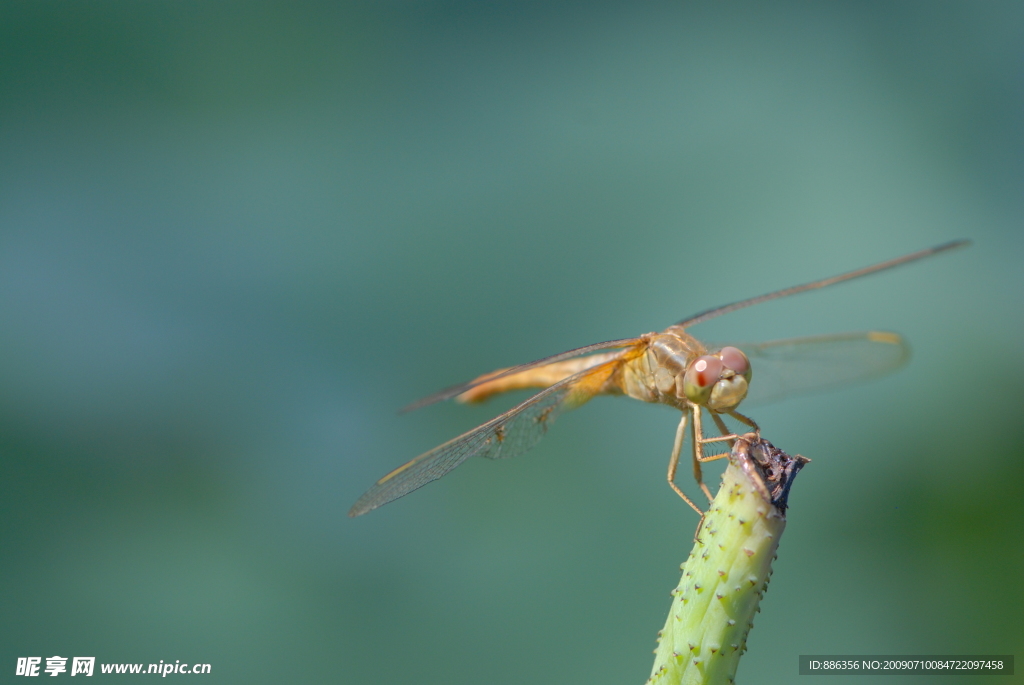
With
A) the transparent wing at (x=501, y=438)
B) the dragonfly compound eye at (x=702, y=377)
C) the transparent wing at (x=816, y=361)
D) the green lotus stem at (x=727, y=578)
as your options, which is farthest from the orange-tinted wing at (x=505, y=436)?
the green lotus stem at (x=727, y=578)

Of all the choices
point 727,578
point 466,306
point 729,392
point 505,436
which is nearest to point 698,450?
point 729,392

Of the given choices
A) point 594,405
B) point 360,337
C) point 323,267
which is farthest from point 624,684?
point 323,267

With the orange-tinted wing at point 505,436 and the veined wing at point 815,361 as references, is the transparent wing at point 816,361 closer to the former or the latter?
the veined wing at point 815,361

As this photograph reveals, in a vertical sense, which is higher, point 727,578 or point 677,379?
point 677,379

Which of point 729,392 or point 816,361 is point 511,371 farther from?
point 816,361

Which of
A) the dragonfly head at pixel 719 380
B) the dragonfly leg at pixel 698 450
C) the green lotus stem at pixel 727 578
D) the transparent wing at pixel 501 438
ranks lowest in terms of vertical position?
the green lotus stem at pixel 727 578

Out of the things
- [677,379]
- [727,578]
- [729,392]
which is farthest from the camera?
[677,379]

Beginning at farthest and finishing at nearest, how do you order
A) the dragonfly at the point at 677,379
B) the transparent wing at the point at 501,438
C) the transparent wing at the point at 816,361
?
the transparent wing at the point at 816,361, the dragonfly at the point at 677,379, the transparent wing at the point at 501,438

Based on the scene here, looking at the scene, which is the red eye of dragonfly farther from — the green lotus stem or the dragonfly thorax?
the green lotus stem
